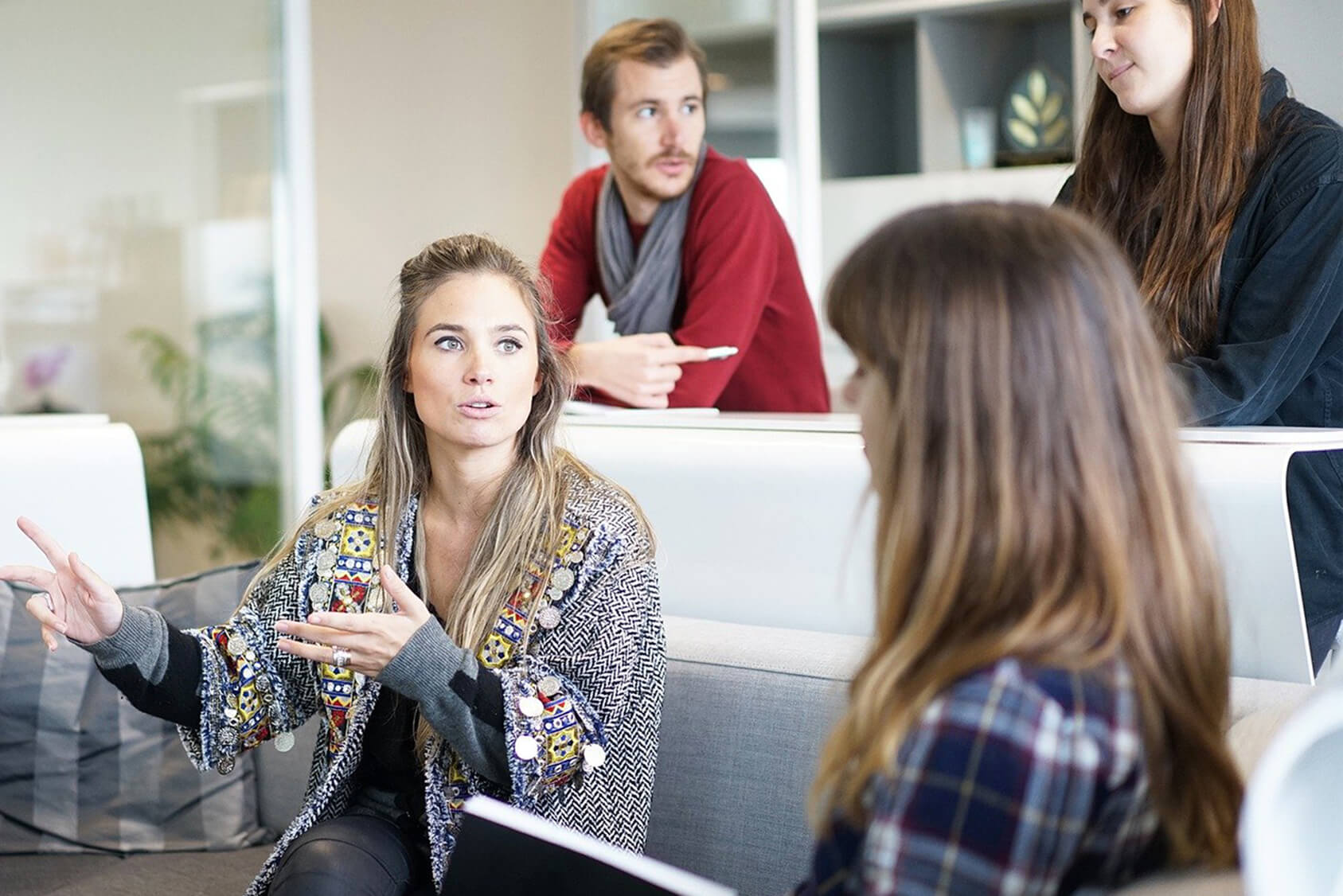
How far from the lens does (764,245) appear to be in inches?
93.6

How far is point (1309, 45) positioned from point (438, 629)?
2.65 meters

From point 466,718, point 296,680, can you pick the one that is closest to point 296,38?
point 296,680

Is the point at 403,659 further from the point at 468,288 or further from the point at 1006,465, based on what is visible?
the point at 1006,465

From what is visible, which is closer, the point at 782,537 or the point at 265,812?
the point at 782,537

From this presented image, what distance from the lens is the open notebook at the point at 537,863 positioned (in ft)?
3.29

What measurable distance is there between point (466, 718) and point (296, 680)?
0.35 m

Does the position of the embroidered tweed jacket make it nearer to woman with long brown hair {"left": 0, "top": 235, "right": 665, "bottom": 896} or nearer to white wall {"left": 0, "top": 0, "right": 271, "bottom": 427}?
woman with long brown hair {"left": 0, "top": 235, "right": 665, "bottom": 896}

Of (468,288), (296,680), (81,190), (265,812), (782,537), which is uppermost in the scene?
(81,190)

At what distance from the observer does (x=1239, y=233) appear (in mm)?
1533

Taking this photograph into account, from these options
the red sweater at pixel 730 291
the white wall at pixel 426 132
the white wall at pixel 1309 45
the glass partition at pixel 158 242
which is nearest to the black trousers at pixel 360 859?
the red sweater at pixel 730 291

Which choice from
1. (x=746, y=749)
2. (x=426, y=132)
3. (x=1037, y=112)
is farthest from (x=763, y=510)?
(x=426, y=132)

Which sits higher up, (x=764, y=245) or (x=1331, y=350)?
(x=764, y=245)

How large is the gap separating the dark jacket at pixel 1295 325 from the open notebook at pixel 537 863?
0.75 metres

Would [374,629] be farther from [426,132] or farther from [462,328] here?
[426,132]
